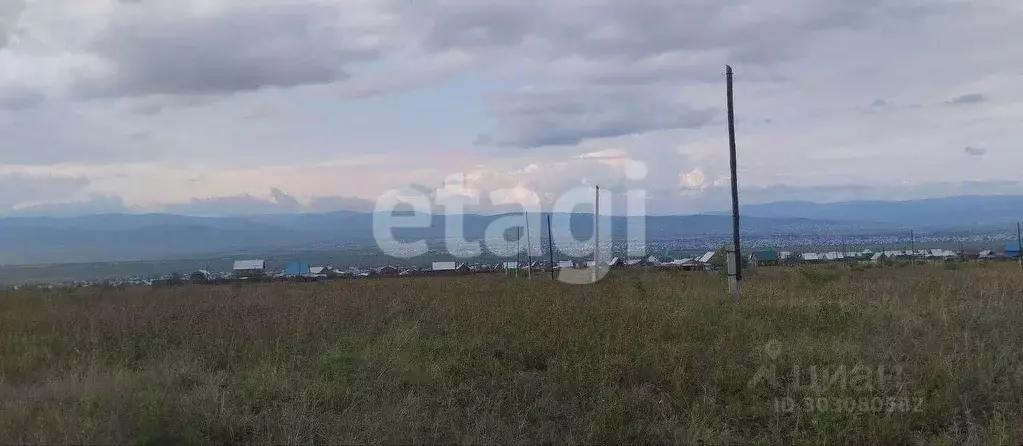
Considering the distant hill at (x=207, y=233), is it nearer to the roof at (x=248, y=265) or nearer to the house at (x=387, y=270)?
the house at (x=387, y=270)

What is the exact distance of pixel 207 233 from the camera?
68125 mm

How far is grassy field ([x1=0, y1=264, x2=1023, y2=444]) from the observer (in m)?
5.38

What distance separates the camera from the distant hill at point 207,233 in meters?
26.3

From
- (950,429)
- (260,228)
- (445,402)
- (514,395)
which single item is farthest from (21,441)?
(260,228)

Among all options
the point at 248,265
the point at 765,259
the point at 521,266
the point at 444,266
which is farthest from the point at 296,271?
the point at 765,259

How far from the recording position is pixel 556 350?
25.3 ft

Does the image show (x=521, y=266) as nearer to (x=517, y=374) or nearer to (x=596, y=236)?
(x=596, y=236)

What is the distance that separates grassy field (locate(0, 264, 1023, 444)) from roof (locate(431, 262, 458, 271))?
3679 centimetres

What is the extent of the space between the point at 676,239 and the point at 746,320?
65.8 m

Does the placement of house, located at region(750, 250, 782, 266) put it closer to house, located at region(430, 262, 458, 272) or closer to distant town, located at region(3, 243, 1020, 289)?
distant town, located at region(3, 243, 1020, 289)

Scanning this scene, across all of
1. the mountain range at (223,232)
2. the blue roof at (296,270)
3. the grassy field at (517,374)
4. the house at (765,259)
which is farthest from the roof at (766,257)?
the grassy field at (517,374)

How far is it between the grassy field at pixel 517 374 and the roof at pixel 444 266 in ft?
121

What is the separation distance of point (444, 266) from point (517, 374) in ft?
139

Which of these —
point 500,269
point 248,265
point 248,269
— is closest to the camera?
point 248,269
